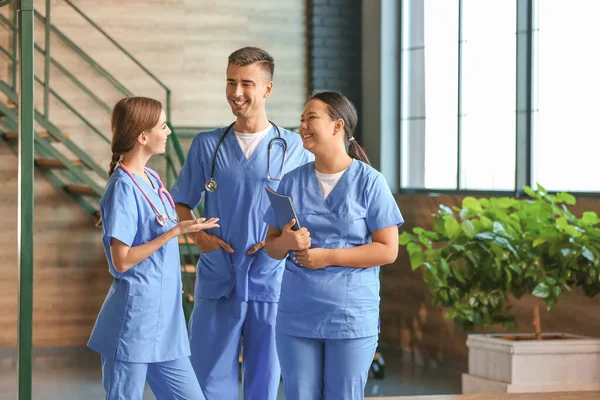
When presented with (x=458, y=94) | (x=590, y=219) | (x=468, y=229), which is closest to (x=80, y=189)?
(x=458, y=94)

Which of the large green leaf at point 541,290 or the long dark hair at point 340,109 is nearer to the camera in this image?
the long dark hair at point 340,109

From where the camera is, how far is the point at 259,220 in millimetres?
3580

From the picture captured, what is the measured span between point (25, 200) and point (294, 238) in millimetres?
1211

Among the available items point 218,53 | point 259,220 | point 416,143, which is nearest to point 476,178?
point 416,143

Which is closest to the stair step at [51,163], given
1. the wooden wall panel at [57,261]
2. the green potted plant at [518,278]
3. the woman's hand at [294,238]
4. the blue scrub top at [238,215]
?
the wooden wall panel at [57,261]

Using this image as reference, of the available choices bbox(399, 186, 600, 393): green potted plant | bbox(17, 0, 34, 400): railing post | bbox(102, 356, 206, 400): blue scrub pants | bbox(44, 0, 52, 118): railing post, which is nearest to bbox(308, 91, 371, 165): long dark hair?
bbox(102, 356, 206, 400): blue scrub pants

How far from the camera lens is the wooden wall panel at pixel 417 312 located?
7.53 meters

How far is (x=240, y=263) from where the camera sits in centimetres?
358

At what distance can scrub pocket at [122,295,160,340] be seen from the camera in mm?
3072

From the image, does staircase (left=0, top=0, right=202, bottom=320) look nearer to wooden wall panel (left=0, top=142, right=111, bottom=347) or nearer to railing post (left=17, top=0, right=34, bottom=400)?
wooden wall panel (left=0, top=142, right=111, bottom=347)

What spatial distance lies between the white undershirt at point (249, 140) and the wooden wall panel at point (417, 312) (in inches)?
145

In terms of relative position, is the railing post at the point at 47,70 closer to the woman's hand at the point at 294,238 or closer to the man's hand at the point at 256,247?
the man's hand at the point at 256,247

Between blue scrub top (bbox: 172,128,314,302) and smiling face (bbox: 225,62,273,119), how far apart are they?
18 cm

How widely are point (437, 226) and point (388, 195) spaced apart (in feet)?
9.22
